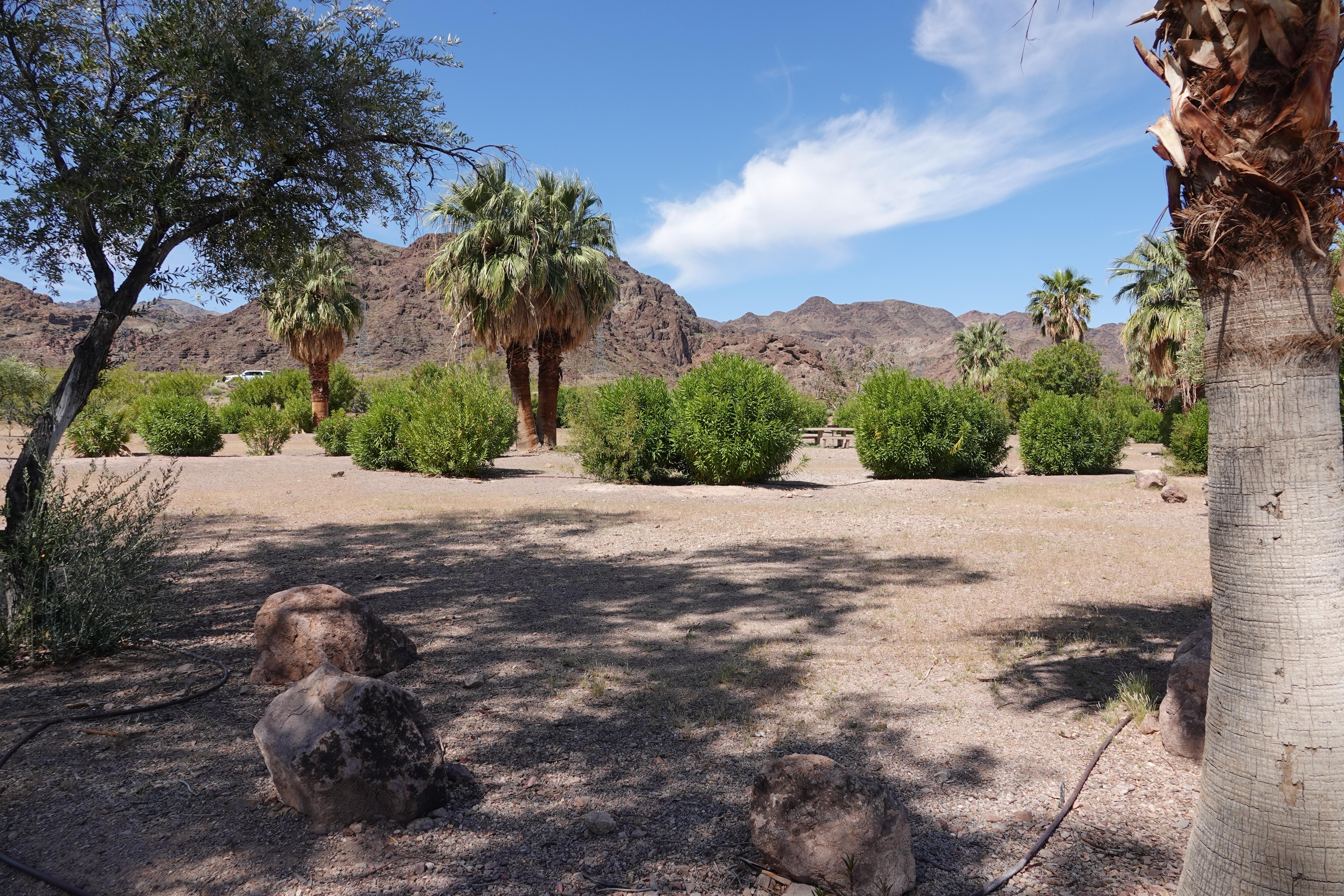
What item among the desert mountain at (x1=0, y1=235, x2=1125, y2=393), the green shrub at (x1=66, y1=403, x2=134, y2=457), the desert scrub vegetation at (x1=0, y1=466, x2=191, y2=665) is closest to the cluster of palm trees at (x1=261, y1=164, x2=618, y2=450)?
the green shrub at (x1=66, y1=403, x2=134, y2=457)

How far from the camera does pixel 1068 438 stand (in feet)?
62.4

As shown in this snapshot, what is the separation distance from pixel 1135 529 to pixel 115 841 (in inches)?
451

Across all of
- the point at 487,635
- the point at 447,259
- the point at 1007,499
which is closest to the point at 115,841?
the point at 487,635

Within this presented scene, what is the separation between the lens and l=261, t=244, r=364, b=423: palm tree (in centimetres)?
2611

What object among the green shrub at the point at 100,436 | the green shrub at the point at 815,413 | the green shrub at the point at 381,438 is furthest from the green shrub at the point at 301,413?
the green shrub at the point at 815,413

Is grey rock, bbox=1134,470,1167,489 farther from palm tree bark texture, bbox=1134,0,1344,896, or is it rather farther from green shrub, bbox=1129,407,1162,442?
green shrub, bbox=1129,407,1162,442

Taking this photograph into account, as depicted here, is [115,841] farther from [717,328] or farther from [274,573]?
[717,328]

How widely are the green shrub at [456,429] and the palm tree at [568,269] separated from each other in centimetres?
553

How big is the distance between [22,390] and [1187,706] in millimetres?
22769

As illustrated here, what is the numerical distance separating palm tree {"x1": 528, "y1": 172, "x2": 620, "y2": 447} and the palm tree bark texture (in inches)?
842

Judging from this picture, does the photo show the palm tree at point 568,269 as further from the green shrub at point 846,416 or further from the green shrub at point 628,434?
the green shrub at point 846,416

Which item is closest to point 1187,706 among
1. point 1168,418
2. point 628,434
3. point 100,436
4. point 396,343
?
point 628,434

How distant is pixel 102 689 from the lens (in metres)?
4.51

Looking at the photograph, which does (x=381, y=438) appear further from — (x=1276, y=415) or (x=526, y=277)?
(x=1276, y=415)
